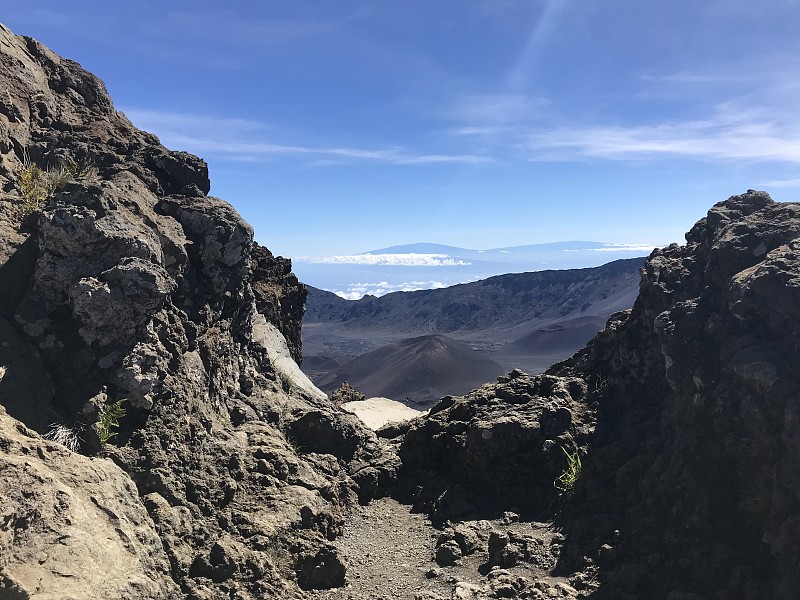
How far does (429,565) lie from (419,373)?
3303cm

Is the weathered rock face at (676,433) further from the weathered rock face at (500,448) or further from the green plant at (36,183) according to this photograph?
the green plant at (36,183)

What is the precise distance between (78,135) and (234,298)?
308cm

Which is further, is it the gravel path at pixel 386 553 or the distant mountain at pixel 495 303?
the distant mountain at pixel 495 303

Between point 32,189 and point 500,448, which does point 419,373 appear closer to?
point 500,448

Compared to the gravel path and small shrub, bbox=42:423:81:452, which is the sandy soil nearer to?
the gravel path

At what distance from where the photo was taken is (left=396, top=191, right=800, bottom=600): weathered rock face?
5.31 metres

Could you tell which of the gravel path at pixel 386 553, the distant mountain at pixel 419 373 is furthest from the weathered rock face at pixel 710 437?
the distant mountain at pixel 419 373

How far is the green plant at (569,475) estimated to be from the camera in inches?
283

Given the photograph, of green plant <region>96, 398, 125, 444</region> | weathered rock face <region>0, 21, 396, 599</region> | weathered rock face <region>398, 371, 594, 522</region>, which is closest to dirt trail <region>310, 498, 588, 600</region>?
weathered rock face <region>0, 21, 396, 599</region>

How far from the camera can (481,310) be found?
7650cm

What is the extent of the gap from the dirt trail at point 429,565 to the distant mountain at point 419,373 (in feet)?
82.9

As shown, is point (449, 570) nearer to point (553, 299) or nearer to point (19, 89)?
point (19, 89)

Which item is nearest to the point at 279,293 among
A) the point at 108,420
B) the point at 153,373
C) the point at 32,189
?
the point at 32,189

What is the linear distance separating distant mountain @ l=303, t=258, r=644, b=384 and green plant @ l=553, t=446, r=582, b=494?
153ft
